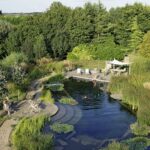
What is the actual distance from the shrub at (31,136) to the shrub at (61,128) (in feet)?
2.25

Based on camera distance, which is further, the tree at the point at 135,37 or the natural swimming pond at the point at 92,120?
the tree at the point at 135,37

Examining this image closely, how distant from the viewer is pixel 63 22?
4716 cm

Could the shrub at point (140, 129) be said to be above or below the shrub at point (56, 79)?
below

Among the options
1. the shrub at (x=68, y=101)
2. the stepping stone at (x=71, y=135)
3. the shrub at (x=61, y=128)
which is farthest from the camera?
the shrub at (x=68, y=101)

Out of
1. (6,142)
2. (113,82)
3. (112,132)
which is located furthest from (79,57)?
(6,142)

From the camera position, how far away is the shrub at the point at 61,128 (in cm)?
2156

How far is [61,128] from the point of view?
2180 cm

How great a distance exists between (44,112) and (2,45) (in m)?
20.5

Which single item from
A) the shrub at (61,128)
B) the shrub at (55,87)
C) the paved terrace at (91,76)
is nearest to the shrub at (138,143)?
the shrub at (61,128)

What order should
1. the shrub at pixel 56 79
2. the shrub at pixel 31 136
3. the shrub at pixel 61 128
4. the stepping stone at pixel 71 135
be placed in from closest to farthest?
the shrub at pixel 31 136 < the stepping stone at pixel 71 135 < the shrub at pixel 61 128 < the shrub at pixel 56 79

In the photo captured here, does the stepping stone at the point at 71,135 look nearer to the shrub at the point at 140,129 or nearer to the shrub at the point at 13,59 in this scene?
the shrub at the point at 140,129

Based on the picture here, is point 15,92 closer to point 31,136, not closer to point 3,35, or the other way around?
Result: point 31,136

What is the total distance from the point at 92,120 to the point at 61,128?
275 cm

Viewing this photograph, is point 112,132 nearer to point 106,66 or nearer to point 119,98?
point 119,98
